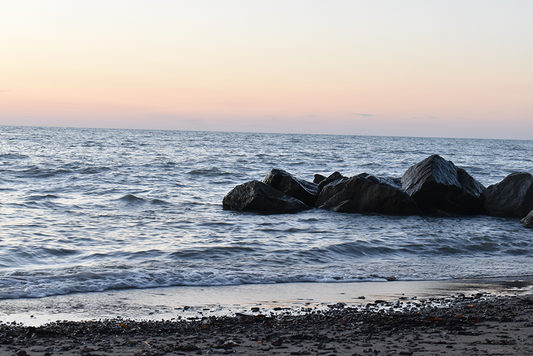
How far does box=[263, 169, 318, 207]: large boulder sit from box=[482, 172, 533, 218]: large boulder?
15.5 ft

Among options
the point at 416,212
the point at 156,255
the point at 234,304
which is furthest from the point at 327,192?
the point at 234,304

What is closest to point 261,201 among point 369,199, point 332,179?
point 369,199

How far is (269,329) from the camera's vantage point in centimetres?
425

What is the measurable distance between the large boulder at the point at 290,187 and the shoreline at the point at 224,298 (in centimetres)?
732

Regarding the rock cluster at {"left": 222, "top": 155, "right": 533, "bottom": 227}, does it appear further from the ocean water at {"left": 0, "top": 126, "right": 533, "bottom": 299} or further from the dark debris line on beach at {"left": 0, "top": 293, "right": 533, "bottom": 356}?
the dark debris line on beach at {"left": 0, "top": 293, "right": 533, "bottom": 356}

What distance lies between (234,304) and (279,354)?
1872 mm

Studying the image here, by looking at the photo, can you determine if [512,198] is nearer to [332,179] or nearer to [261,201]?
[332,179]

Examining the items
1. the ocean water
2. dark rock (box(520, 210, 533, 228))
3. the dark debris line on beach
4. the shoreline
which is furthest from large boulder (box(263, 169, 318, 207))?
the dark debris line on beach

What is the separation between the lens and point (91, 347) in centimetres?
371

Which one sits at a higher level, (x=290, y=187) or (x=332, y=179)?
(x=332, y=179)

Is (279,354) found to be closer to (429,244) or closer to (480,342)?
(480,342)

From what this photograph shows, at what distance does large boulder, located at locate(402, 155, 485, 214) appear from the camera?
12773 millimetres

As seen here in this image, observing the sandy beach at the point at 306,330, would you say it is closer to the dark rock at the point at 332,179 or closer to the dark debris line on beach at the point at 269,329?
the dark debris line on beach at the point at 269,329

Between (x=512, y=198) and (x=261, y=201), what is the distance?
6644mm
